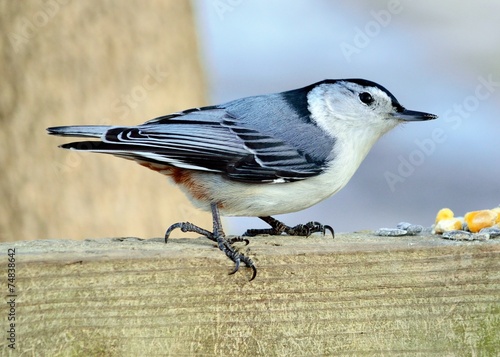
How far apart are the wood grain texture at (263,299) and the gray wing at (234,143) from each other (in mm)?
480

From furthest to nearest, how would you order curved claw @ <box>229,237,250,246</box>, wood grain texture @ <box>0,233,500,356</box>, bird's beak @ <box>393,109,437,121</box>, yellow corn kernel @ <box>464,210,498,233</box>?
bird's beak @ <box>393,109,437,121</box>
yellow corn kernel @ <box>464,210,498,233</box>
curved claw @ <box>229,237,250,246</box>
wood grain texture @ <box>0,233,500,356</box>

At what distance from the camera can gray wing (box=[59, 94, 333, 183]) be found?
2625mm

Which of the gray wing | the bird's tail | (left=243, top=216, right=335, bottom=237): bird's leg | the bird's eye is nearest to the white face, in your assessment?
the bird's eye

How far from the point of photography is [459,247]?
214 centimetres

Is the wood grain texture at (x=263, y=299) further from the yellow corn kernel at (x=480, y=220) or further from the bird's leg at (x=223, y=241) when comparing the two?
the yellow corn kernel at (x=480, y=220)

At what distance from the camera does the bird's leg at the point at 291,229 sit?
8.93 feet

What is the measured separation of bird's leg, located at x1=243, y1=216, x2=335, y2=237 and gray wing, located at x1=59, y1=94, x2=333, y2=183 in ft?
0.59

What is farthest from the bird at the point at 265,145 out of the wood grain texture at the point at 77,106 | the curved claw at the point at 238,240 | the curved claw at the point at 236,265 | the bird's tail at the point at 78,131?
the wood grain texture at the point at 77,106

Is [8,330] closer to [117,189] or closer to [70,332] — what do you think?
[70,332]

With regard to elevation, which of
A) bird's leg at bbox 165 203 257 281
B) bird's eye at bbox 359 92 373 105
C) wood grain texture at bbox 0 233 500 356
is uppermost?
bird's eye at bbox 359 92 373 105

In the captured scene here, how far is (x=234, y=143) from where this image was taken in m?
2.74

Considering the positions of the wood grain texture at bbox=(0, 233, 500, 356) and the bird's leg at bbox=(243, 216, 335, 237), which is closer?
the wood grain texture at bbox=(0, 233, 500, 356)

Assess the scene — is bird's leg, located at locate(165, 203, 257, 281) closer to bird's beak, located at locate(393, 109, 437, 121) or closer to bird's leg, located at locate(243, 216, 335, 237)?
bird's leg, located at locate(243, 216, 335, 237)

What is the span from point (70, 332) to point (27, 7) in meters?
2.57
